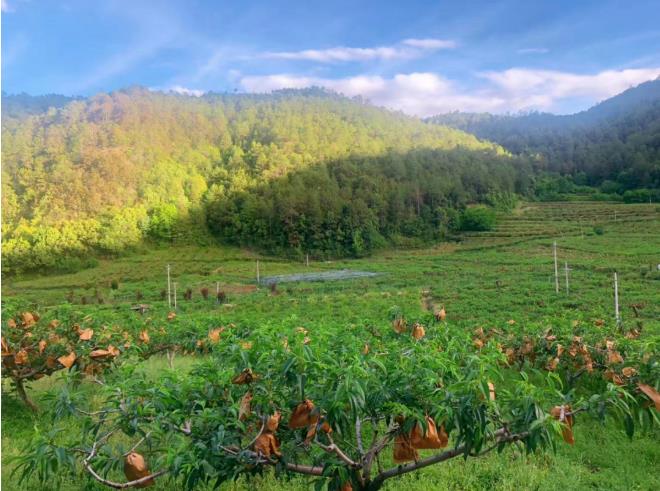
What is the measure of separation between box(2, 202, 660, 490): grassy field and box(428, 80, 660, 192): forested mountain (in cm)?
635

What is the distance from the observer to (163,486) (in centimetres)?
303

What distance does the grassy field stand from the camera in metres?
3.44

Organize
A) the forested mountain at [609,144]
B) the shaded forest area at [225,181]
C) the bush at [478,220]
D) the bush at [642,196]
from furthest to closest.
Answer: the forested mountain at [609,144], the bush at [642,196], the bush at [478,220], the shaded forest area at [225,181]

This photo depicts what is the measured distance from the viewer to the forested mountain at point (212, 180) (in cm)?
3300

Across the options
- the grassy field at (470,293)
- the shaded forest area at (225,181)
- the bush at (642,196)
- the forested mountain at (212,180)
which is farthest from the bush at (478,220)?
the bush at (642,196)

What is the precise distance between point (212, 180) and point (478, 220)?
23180mm

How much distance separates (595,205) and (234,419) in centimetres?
3941

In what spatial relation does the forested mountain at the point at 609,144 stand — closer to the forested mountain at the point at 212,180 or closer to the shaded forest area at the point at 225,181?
the shaded forest area at the point at 225,181

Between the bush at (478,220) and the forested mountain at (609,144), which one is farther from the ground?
the forested mountain at (609,144)

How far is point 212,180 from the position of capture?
43.2 m

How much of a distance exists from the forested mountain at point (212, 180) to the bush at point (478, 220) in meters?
1.48

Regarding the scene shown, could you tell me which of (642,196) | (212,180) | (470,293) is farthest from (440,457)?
(212,180)

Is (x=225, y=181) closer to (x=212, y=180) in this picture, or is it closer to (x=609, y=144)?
(x=212, y=180)

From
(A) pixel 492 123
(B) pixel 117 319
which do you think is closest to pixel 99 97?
(B) pixel 117 319
